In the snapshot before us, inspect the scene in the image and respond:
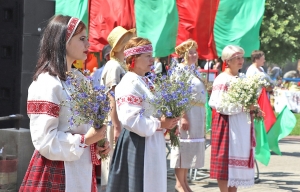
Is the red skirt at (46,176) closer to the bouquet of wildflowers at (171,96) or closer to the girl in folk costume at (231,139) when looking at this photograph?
the bouquet of wildflowers at (171,96)

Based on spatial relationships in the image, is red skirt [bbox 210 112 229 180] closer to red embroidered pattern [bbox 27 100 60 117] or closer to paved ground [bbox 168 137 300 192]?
paved ground [bbox 168 137 300 192]

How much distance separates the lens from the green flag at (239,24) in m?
8.56

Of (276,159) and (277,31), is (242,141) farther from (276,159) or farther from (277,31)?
(277,31)

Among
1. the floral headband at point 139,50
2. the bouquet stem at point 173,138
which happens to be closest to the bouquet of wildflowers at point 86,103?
the floral headband at point 139,50

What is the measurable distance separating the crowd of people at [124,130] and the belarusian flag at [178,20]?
0.59 metres

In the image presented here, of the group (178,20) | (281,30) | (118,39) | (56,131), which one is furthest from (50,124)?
(281,30)

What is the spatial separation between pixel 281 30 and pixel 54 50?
31.4 m

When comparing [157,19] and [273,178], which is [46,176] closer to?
[157,19]

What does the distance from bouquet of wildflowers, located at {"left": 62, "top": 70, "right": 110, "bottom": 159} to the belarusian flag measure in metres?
4.82

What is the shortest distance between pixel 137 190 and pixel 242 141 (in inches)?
98.9

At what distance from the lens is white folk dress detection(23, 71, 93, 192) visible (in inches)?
138

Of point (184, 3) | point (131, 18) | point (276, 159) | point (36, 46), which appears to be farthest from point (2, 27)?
point (276, 159)

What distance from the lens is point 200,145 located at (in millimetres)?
8289

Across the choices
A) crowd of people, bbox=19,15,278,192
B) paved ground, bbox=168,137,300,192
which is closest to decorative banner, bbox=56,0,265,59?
crowd of people, bbox=19,15,278,192
